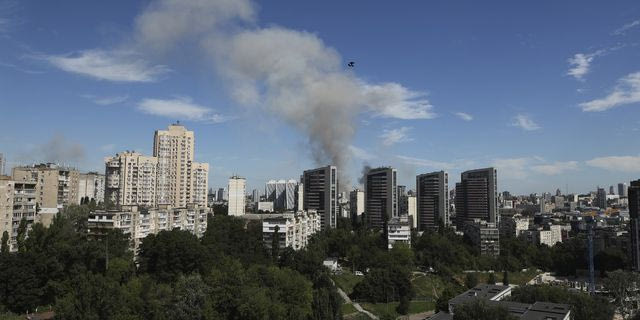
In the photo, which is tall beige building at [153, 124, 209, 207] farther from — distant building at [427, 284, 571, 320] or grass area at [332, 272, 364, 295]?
distant building at [427, 284, 571, 320]

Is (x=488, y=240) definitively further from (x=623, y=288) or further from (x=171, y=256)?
(x=171, y=256)

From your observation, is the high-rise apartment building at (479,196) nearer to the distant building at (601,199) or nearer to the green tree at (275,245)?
the green tree at (275,245)

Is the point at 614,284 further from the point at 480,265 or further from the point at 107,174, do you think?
the point at 107,174

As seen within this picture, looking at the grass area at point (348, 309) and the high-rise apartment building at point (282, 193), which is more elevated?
the high-rise apartment building at point (282, 193)

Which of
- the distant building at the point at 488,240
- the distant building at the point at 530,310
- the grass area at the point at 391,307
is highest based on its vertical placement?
the distant building at the point at 488,240

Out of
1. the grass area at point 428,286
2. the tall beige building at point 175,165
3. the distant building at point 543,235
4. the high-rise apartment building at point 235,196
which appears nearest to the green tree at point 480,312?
the grass area at point 428,286

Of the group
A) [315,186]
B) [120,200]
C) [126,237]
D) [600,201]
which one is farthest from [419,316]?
[600,201]

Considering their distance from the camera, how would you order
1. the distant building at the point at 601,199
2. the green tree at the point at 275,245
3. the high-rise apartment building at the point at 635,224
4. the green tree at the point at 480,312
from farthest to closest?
the distant building at the point at 601,199 → the high-rise apartment building at the point at 635,224 → the green tree at the point at 275,245 → the green tree at the point at 480,312
